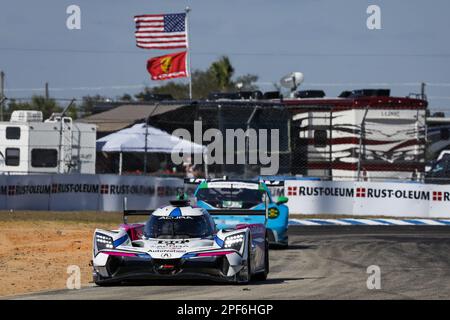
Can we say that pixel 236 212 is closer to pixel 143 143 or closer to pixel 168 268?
pixel 168 268

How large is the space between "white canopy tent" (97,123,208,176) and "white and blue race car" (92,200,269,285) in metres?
18.3

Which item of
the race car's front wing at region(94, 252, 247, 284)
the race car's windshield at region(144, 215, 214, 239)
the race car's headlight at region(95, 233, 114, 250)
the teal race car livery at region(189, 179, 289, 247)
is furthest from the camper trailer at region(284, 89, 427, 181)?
the race car's front wing at region(94, 252, 247, 284)

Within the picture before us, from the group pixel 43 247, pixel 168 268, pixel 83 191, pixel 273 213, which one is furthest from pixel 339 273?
pixel 83 191

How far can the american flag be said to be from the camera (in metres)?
38.7

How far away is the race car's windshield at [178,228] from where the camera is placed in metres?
15.1

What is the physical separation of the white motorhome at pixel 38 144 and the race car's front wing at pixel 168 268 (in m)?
18.4

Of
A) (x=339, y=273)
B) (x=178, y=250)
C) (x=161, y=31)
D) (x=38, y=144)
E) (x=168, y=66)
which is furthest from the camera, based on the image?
(x=168, y=66)

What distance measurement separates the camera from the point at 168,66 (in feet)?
138

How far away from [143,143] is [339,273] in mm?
18484

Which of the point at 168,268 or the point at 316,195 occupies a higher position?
the point at 316,195

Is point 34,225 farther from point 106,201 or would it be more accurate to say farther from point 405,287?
point 405,287
